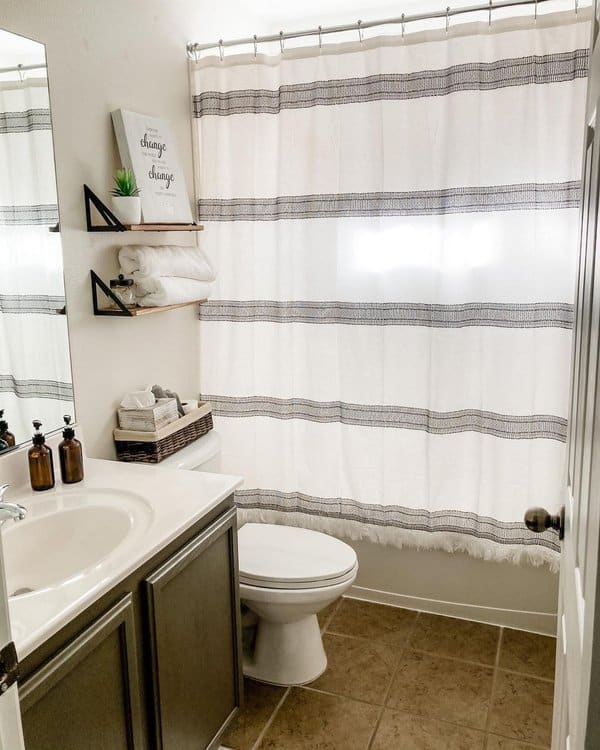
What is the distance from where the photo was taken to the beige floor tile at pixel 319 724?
2.16 m

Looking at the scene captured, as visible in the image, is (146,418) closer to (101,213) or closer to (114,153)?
(101,213)

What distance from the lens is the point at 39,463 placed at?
1.90 metres

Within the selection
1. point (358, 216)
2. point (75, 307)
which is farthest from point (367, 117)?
point (75, 307)

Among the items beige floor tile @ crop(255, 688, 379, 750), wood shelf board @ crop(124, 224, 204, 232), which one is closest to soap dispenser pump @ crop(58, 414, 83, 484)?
wood shelf board @ crop(124, 224, 204, 232)

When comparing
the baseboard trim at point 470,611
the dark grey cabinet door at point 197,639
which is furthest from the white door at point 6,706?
the baseboard trim at point 470,611

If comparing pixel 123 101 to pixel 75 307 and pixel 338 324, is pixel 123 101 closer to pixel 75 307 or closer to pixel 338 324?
pixel 75 307

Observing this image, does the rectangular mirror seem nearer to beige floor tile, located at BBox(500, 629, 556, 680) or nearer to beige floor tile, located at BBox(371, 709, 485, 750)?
beige floor tile, located at BBox(371, 709, 485, 750)

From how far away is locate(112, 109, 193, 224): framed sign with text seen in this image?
2.24m

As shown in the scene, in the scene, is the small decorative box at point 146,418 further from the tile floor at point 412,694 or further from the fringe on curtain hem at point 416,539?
the tile floor at point 412,694

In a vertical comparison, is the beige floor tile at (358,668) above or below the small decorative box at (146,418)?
below

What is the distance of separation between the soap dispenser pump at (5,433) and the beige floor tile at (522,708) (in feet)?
5.65

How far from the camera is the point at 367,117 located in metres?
2.52

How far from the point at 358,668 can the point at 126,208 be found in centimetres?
180

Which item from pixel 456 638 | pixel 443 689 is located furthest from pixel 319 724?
pixel 456 638
